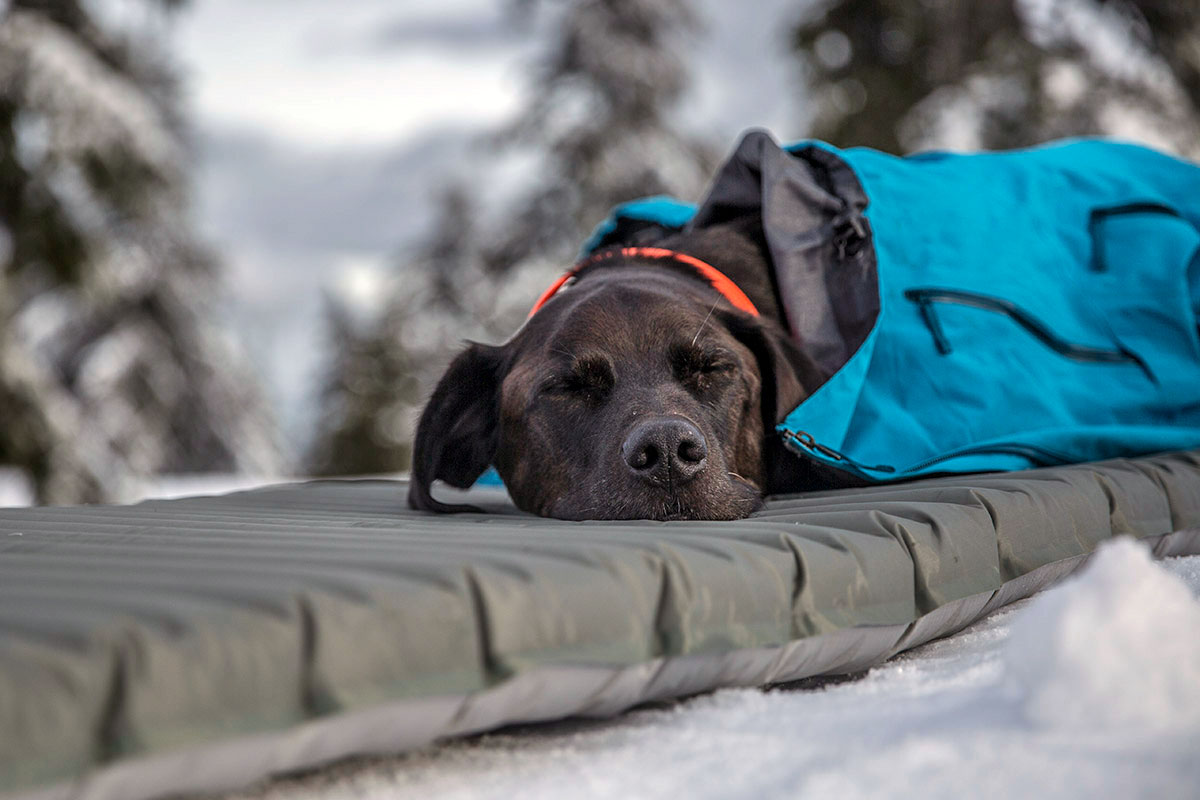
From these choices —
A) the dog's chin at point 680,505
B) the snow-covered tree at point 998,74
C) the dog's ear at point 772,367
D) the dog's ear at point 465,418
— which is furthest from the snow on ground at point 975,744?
the snow-covered tree at point 998,74

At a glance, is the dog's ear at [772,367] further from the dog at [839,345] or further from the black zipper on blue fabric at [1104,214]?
the black zipper on blue fabric at [1104,214]

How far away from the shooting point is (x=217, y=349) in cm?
1922

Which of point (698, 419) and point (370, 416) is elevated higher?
point (698, 419)

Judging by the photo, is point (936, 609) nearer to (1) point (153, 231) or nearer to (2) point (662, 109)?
(2) point (662, 109)

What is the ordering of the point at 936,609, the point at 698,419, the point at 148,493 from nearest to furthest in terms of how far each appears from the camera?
the point at 936,609 → the point at 698,419 → the point at 148,493

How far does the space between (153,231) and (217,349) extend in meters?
2.42

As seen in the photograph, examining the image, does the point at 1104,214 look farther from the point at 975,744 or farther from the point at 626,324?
the point at 975,744

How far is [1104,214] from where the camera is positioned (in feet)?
12.9

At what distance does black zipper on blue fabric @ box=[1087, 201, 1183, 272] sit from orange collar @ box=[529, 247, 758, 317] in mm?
1403

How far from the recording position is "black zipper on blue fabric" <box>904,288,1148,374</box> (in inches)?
131

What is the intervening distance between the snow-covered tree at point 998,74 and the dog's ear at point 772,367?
364 inches

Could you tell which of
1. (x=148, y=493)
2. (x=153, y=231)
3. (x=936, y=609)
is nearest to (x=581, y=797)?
(x=936, y=609)

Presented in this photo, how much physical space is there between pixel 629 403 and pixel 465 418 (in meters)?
0.75

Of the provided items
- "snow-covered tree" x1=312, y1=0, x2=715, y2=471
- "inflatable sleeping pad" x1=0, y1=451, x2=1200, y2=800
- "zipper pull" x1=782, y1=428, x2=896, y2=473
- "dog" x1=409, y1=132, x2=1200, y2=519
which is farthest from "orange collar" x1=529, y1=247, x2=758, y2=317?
"snow-covered tree" x1=312, y1=0, x2=715, y2=471
